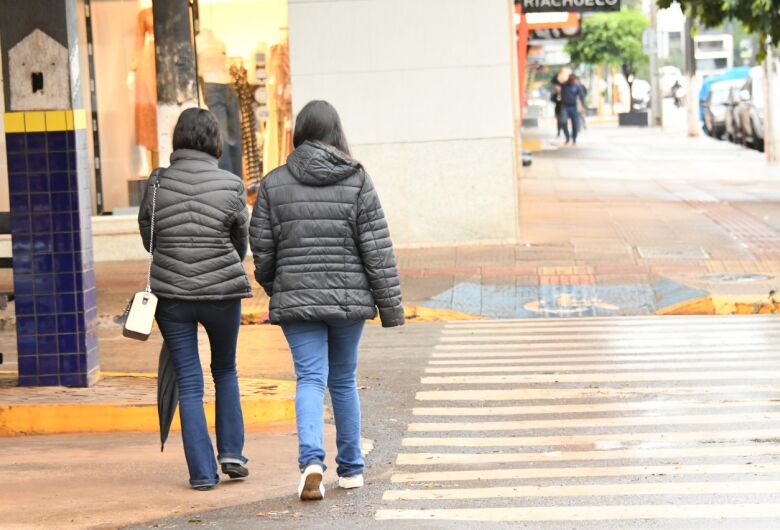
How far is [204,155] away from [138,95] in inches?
450

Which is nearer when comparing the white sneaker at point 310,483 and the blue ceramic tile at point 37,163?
the white sneaker at point 310,483

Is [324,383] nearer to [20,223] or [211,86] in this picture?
[20,223]

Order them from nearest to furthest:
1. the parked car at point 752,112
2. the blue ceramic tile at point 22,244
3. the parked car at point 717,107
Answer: the blue ceramic tile at point 22,244, the parked car at point 752,112, the parked car at point 717,107

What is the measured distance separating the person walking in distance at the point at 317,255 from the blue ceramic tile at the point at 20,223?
9.22 feet

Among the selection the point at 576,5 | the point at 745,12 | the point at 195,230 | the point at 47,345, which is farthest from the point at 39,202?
the point at 576,5

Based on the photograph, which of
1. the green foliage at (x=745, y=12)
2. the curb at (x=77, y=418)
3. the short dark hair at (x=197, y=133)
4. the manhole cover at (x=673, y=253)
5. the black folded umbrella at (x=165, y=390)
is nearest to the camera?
the short dark hair at (x=197, y=133)

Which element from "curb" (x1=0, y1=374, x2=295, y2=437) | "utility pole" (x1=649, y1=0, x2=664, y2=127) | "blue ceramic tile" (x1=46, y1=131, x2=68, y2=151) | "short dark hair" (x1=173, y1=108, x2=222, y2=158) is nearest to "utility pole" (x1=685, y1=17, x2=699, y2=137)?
"utility pole" (x1=649, y1=0, x2=664, y2=127)

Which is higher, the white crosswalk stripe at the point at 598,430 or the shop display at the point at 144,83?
the shop display at the point at 144,83

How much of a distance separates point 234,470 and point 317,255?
1238 mm

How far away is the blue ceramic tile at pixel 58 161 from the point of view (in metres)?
9.21

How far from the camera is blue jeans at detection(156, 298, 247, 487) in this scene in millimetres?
7039

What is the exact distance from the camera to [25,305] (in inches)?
363

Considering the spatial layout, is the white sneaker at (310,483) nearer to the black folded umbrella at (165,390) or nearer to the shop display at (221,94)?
the black folded umbrella at (165,390)

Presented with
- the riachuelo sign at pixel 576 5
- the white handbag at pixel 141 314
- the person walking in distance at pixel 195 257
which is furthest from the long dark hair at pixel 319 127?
the riachuelo sign at pixel 576 5
